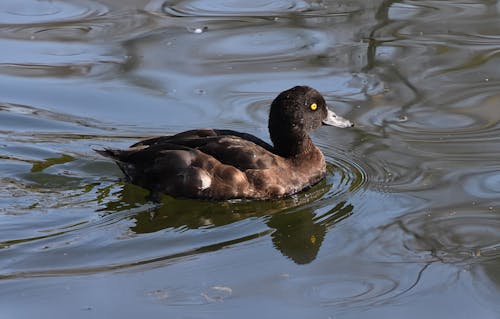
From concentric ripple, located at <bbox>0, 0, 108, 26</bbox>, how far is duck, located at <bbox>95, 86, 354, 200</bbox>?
4242 millimetres

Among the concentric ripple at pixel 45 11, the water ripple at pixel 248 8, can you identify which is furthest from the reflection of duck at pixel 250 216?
the concentric ripple at pixel 45 11

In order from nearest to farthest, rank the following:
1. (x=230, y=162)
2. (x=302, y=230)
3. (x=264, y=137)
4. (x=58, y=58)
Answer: (x=302, y=230) < (x=230, y=162) < (x=264, y=137) < (x=58, y=58)

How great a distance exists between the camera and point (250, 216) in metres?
7.96

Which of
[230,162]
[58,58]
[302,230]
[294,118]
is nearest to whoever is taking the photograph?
[302,230]

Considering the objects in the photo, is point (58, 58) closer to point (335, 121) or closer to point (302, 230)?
point (335, 121)

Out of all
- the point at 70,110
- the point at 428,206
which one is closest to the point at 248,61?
the point at 70,110

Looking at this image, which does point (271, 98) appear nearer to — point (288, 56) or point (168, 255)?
point (288, 56)

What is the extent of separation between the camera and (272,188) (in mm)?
8320

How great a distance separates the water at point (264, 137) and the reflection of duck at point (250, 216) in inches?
0.8

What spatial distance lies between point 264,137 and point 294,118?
3.16 feet

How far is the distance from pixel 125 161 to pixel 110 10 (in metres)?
4.75

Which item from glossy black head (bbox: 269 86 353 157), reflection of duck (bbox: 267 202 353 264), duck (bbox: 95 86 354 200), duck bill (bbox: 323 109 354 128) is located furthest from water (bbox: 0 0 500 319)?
glossy black head (bbox: 269 86 353 157)

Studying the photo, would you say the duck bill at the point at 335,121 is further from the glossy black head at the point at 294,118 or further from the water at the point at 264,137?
the water at the point at 264,137

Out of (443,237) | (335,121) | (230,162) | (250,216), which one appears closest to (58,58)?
(335,121)
